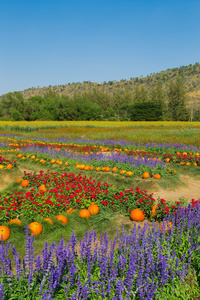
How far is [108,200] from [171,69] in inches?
7103

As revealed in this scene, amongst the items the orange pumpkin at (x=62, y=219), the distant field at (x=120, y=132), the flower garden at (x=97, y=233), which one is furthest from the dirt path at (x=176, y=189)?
the distant field at (x=120, y=132)

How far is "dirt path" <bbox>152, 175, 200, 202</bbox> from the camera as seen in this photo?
23.8ft

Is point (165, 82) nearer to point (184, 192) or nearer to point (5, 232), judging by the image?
point (184, 192)

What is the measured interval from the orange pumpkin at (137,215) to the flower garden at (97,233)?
1.0 inches

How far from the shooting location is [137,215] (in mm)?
5629

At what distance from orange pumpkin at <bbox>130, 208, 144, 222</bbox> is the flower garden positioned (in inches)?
1.0

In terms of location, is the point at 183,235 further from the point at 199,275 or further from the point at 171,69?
the point at 171,69

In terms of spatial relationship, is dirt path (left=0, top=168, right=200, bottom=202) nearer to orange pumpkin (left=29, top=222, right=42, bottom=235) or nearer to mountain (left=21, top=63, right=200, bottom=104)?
orange pumpkin (left=29, top=222, right=42, bottom=235)

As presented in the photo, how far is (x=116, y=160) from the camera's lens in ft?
34.8

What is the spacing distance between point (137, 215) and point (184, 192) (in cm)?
304

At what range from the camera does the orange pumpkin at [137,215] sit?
222 inches

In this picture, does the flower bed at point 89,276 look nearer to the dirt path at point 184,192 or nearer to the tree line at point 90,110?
the dirt path at point 184,192

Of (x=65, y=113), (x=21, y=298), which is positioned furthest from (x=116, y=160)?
(x=65, y=113)

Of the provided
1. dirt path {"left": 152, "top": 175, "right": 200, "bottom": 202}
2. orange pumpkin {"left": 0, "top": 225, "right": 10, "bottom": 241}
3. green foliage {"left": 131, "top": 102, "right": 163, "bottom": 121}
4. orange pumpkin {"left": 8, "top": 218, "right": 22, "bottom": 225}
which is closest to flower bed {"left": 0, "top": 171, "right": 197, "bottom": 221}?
orange pumpkin {"left": 8, "top": 218, "right": 22, "bottom": 225}
